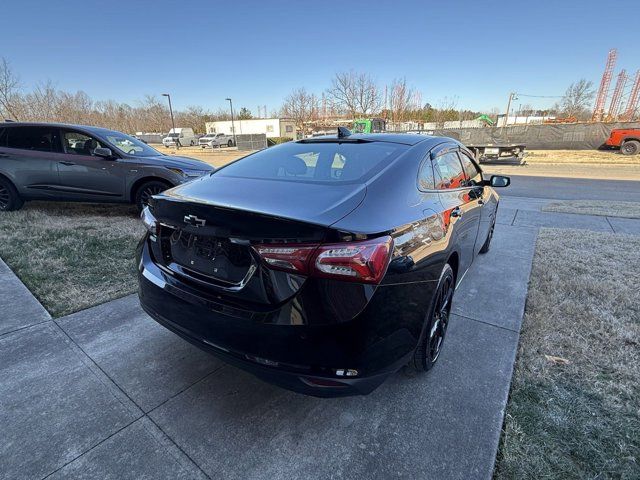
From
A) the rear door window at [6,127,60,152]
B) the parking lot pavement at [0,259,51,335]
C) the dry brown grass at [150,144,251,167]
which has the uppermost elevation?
the rear door window at [6,127,60,152]

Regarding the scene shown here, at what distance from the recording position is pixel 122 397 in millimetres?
2176

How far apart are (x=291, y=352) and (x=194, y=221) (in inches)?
32.4

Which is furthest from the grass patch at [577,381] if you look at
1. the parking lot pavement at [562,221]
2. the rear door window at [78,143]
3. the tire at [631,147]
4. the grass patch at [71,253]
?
the tire at [631,147]

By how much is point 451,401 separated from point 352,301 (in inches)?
46.4

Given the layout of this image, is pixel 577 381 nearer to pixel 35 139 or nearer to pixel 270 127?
pixel 35 139

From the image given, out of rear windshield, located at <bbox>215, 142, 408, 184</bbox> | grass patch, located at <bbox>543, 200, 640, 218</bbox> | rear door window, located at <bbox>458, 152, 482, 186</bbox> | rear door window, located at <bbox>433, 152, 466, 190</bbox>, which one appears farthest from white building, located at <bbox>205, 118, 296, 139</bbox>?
rear windshield, located at <bbox>215, 142, 408, 184</bbox>

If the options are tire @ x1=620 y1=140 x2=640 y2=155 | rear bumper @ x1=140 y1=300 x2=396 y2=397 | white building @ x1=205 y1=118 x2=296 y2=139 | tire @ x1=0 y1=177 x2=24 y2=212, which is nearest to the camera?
rear bumper @ x1=140 y1=300 x2=396 y2=397

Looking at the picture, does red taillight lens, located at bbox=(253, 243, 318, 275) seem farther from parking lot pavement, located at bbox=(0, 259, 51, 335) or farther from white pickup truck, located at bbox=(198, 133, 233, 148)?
white pickup truck, located at bbox=(198, 133, 233, 148)

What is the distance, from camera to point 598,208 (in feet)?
25.4

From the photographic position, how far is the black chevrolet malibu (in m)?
1.56

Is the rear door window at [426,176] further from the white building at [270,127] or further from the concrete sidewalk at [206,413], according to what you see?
the white building at [270,127]

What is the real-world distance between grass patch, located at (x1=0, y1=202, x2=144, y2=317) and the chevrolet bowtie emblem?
2085mm

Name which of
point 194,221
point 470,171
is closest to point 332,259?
point 194,221

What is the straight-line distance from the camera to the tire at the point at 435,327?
2.20m
